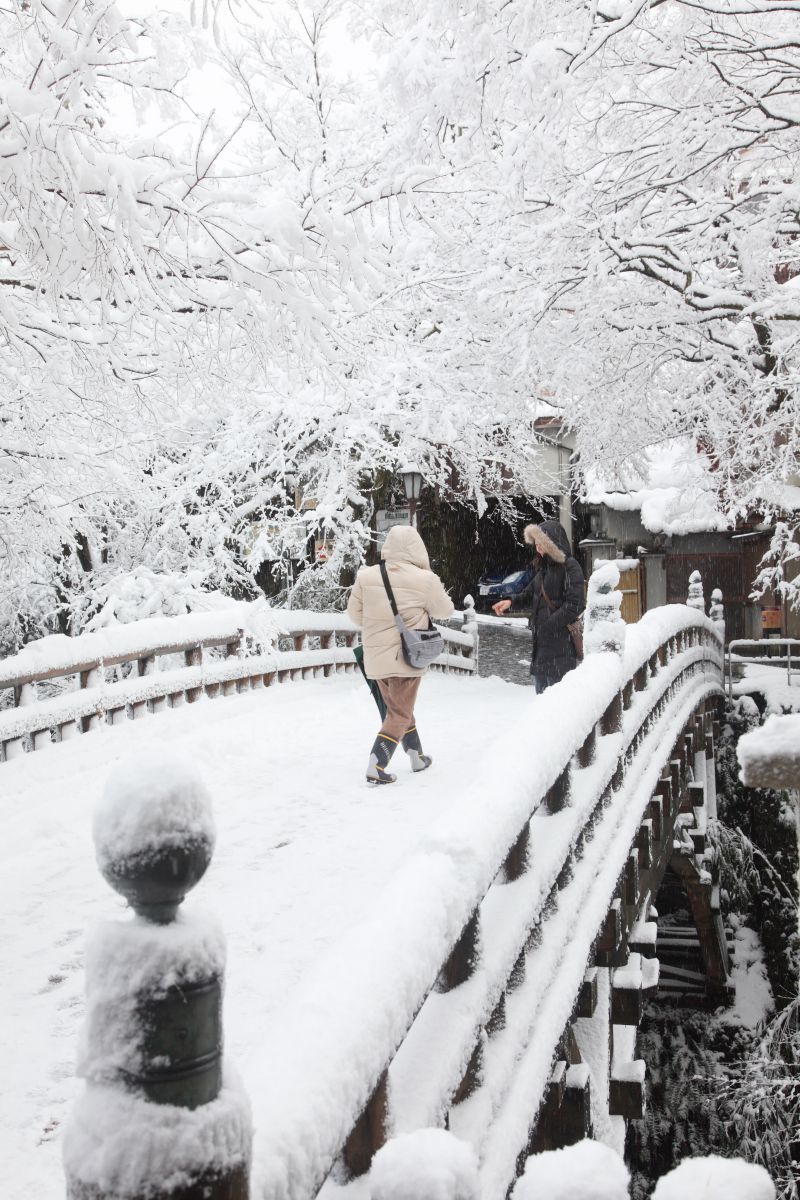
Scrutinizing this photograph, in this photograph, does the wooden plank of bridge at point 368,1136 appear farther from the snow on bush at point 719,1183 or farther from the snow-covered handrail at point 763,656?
the snow-covered handrail at point 763,656

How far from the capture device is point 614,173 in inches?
337

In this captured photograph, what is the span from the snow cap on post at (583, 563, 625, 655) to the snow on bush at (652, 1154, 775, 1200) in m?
5.85

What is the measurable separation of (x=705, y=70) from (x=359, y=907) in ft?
21.2

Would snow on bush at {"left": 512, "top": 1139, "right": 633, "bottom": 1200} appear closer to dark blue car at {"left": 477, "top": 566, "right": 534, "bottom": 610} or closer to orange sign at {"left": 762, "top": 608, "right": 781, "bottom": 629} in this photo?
orange sign at {"left": 762, "top": 608, "right": 781, "bottom": 629}

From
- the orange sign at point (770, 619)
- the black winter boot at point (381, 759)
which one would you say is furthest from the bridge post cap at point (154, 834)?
the orange sign at point (770, 619)

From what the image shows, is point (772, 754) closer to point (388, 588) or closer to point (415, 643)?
point (415, 643)

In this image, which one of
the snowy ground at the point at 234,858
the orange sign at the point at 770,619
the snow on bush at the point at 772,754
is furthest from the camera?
the orange sign at the point at 770,619

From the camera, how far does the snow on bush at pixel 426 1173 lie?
1.12 meters

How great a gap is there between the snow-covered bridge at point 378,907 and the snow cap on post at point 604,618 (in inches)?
8.0

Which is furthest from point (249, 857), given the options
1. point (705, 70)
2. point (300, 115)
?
point (300, 115)

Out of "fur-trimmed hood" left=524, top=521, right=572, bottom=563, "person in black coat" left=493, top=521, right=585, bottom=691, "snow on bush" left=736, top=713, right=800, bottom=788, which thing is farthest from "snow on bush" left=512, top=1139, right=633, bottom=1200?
"fur-trimmed hood" left=524, top=521, right=572, bottom=563

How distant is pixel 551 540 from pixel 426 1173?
7.24m

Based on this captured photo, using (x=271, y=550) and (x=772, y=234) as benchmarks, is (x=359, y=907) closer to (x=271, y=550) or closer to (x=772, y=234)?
(x=772, y=234)

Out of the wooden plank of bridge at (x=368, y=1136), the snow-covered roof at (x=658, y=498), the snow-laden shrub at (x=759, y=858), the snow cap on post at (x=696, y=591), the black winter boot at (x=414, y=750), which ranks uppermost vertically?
the snow-covered roof at (x=658, y=498)
